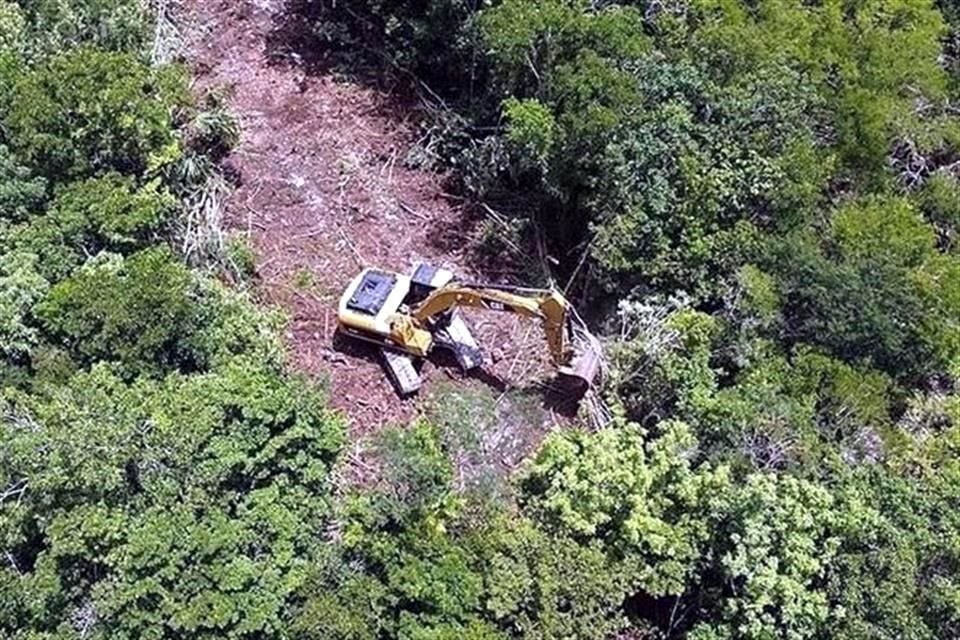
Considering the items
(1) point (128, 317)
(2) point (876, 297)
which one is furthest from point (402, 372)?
(2) point (876, 297)

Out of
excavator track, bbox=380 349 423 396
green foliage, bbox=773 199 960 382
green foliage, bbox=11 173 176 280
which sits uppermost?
green foliage, bbox=773 199 960 382

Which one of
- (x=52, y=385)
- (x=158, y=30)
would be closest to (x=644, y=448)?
(x=52, y=385)

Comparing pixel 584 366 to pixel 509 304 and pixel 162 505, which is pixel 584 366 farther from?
pixel 162 505

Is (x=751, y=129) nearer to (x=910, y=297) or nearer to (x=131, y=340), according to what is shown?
(x=910, y=297)

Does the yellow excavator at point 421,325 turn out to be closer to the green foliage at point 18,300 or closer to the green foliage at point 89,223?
the green foliage at point 89,223

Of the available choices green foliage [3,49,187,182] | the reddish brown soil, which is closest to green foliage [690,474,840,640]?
the reddish brown soil

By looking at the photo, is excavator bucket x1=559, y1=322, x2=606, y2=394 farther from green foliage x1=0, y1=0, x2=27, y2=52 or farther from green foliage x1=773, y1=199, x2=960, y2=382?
green foliage x1=0, y1=0, x2=27, y2=52

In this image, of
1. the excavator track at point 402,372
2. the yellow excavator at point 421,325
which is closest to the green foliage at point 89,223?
the yellow excavator at point 421,325

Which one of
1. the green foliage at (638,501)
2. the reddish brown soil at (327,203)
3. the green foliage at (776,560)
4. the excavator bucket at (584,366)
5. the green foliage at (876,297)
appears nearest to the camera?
the green foliage at (776,560)
